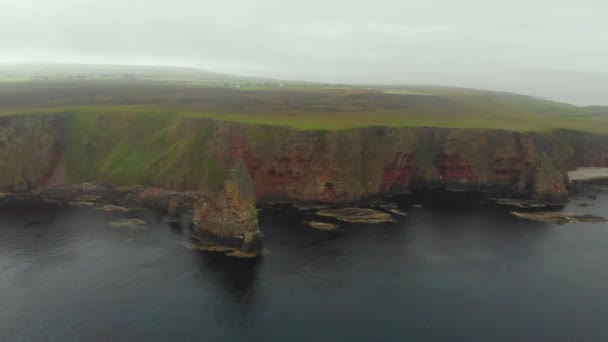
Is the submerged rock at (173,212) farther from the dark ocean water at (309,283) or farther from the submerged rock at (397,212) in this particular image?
the submerged rock at (397,212)

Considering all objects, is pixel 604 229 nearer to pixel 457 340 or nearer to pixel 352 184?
pixel 352 184

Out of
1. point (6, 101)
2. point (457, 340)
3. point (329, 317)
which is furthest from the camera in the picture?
point (6, 101)

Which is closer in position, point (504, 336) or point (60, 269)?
point (504, 336)

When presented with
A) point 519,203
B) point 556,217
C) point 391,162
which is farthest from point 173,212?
point 556,217

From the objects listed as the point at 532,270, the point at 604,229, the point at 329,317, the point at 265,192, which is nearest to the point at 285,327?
the point at 329,317

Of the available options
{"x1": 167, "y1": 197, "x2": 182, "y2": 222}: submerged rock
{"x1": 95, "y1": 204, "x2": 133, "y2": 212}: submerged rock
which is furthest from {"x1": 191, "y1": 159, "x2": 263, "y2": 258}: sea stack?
{"x1": 95, "y1": 204, "x2": 133, "y2": 212}: submerged rock

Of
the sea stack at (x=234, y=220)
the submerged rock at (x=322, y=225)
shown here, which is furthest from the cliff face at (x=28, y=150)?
the submerged rock at (x=322, y=225)
